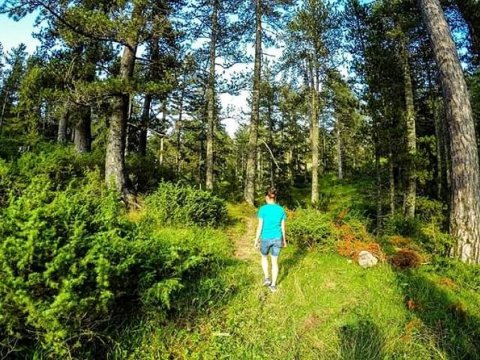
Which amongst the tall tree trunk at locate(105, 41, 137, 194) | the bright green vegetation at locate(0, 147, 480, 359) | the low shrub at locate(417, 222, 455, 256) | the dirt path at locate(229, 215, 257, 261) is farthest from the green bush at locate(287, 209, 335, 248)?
the tall tree trunk at locate(105, 41, 137, 194)

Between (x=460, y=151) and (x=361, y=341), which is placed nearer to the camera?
(x=361, y=341)

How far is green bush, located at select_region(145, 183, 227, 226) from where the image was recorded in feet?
32.6

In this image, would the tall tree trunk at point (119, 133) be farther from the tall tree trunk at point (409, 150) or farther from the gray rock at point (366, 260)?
the tall tree trunk at point (409, 150)

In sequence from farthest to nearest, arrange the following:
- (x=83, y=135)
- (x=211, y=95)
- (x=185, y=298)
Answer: (x=211, y=95) → (x=83, y=135) → (x=185, y=298)

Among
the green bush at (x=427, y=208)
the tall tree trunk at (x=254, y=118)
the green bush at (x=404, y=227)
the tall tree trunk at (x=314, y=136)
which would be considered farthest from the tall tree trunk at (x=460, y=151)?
the tall tree trunk at (x=314, y=136)

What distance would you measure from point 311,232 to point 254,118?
9.43m

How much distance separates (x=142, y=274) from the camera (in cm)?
475

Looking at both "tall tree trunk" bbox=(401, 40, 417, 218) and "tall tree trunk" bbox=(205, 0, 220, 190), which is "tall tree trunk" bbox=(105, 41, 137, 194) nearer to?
"tall tree trunk" bbox=(205, 0, 220, 190)

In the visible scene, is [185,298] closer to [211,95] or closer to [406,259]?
[406,259]

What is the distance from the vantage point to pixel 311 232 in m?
9.26

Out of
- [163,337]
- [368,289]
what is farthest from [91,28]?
[368,289]

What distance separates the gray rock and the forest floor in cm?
18

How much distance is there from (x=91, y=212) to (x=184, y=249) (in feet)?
4.78

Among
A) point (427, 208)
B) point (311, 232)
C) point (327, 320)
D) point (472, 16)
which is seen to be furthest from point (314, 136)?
point (327, 320)
